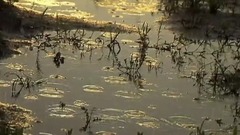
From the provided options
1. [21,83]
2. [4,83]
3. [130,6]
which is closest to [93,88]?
[21,83]

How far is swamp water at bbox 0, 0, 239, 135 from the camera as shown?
507 centimetres

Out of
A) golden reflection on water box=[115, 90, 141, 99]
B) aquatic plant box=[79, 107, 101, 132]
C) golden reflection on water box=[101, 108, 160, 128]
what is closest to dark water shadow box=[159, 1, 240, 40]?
golden reflection on water box=[115, 90, 141, 99]

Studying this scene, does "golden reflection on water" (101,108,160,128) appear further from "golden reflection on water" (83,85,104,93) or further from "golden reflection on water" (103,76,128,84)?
"golden reflection on water" (103,76,128,84)

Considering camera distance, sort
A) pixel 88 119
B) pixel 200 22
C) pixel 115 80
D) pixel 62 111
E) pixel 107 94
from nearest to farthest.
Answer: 1. pixel 88 119
2. pixel 62 111
3. pixel 107 94
4. pixel 115 80
5. pixel 200 22

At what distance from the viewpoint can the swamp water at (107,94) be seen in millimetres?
5067

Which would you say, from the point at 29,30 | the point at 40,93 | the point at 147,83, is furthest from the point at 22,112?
the point at 29,30

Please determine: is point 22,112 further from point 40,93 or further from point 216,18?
point 216,18

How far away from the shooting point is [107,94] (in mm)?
5734

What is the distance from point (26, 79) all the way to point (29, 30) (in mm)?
2063

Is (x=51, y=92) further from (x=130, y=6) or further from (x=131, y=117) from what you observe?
(x=130, y=6)

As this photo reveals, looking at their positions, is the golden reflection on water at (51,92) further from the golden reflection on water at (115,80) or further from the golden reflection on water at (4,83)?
the golden reflection on water at (115,80)

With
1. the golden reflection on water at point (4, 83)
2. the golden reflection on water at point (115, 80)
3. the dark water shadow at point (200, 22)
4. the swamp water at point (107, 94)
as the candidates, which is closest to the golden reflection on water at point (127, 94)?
A: the swamp water at point (107, 94)

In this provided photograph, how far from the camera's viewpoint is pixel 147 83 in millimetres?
6141

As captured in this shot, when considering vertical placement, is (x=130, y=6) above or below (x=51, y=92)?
above
